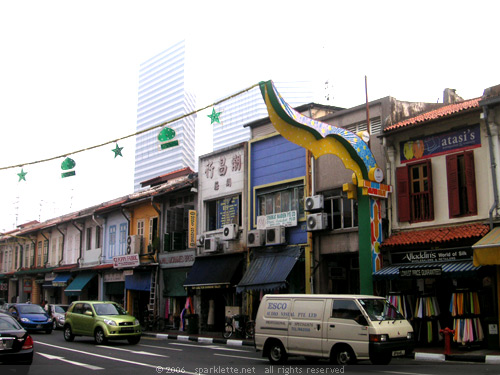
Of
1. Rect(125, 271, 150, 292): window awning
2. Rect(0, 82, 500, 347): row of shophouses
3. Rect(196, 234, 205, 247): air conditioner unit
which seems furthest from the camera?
Rect(125, 271, 150, 292): window awning

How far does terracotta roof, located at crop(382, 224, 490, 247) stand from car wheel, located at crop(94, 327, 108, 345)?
10.3 meters

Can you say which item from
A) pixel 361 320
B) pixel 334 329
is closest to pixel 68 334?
pixel 334 329

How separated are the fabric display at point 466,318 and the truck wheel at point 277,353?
5469 mm

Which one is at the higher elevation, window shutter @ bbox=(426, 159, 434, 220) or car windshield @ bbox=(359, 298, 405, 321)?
window shutter @ bbox=(426, 159, 434, 220)

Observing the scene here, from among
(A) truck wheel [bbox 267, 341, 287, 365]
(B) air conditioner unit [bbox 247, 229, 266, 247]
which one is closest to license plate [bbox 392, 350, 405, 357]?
(A) truck wheel [bbox 267, 341, 287, 365]

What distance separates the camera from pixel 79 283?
3791 cm

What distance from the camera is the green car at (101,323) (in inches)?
786

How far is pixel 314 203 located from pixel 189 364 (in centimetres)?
922

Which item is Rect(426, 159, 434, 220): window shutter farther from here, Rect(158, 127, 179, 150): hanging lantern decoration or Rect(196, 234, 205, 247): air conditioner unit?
Rect(196, 234, 205, 247): air conditioner unit

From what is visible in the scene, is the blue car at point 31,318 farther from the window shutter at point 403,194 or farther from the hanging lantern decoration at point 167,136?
the window shutter at point 403,194

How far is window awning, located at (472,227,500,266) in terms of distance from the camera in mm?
14870

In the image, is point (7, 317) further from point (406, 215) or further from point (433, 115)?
point (433, 115)

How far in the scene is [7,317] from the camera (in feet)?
44.0

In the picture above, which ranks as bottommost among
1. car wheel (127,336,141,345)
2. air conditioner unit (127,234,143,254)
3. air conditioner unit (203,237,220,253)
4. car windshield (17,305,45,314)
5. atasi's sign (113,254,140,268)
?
car wheel (127,336,141,345)
